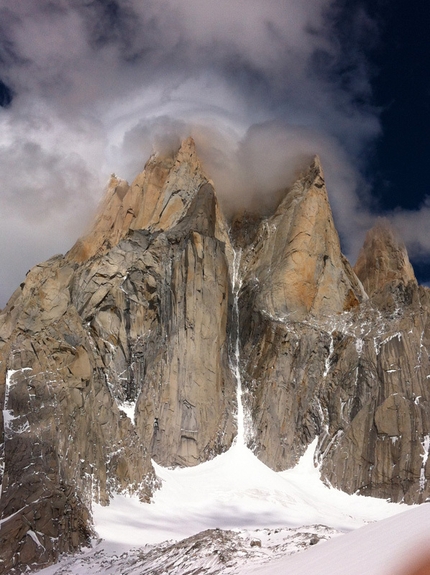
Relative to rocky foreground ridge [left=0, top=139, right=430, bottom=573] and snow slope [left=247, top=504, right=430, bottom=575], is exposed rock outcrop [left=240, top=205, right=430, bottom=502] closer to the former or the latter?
rocky foreground ridge [left=0, top=139, right=430, bottom=573]

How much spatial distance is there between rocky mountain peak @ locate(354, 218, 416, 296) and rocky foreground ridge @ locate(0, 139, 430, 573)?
1601cm

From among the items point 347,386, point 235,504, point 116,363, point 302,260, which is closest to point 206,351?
point 116,363

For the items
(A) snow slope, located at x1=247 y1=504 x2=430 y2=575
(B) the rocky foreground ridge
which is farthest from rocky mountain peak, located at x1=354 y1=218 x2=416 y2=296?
(A) snow slope, located at x1=247 y1=504 x2=430 y2=575

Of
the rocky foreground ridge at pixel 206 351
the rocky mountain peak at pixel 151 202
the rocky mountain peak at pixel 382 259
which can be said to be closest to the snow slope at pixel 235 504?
the rocky foreground ridge at pixel 206 351

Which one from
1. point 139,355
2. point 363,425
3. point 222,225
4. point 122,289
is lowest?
point 363,425

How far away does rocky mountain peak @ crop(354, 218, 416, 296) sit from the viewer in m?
88.8

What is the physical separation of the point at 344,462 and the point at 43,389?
27736 mm

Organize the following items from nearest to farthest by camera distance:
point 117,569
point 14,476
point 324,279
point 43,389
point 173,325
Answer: point 117,569 < point 14,476 < point 43,389 < point 173,325 < point 324,279

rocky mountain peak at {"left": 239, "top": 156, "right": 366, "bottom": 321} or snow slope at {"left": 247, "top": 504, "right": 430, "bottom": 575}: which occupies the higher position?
rocky mountain peak at {"left": 239, "top": 156, "right": 366, "bottom": 321}

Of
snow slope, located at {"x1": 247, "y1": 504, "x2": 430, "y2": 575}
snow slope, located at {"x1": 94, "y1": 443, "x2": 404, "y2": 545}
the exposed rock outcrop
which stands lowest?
snow slope, located at {"x1": 247, "y1": 504, "x2": 430, "y2": 575}

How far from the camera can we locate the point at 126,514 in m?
41.5

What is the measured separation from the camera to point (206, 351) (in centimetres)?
6044

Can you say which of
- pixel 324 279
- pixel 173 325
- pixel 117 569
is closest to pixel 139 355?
pixel 173 325

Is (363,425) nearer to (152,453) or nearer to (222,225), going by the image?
(152,453)
